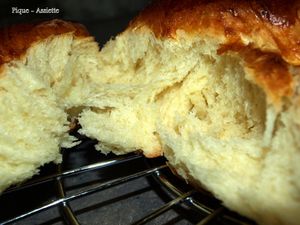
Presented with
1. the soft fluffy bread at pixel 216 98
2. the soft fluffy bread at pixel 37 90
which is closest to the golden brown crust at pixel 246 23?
the soft fluffy bread at pixel 216 98


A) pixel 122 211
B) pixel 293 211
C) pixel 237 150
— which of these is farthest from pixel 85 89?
pixel 293 211

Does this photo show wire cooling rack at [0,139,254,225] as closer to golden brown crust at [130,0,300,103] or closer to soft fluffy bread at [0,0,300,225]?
soft fluffy bread at [0,0,300,225]

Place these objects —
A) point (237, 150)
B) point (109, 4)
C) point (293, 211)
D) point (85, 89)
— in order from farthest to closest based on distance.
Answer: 1. point (109, 4)
2. point (85, 89)
3. point (237, 150)
4. point (293, 211)

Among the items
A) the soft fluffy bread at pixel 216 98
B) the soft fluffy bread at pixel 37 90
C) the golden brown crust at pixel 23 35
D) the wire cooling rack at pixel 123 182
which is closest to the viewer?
the soft fluffy bread at pixel 216 98

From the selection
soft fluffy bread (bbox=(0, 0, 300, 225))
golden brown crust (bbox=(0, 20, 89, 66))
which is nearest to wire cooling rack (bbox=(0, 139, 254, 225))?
soft fluffy bread (bbox=(0, 0, 300, 225))

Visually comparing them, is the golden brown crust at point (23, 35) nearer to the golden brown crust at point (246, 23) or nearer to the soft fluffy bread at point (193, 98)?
the soft fluffy bread at point (193, 98)

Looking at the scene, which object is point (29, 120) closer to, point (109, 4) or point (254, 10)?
point (254, 10)
